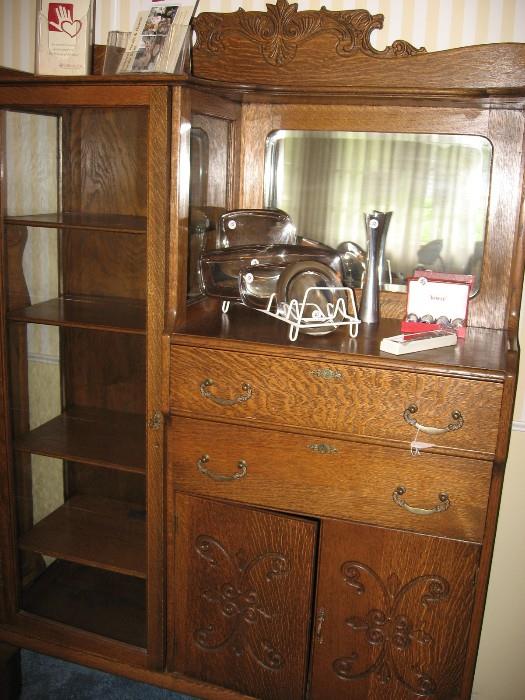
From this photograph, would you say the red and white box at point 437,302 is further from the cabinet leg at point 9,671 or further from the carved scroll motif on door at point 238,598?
the cabinet leg at point 9,671

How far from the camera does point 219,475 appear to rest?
1854mm

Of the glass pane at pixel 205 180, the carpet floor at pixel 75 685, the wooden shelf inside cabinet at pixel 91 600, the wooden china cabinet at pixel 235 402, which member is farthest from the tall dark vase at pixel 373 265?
the carpet floor at pixel 75 685

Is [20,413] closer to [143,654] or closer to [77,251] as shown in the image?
[77,251]

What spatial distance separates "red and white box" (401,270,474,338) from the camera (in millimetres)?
1858

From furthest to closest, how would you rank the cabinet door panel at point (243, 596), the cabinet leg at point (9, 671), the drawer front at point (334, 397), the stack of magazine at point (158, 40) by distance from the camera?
the cabinet leg at point (9, 671), the stack of magazine at point (158, 40), the cabinet door panel at point (243, 596), the drawer front at point (334, 397)

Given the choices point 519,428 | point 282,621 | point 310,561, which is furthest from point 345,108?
point 282,621

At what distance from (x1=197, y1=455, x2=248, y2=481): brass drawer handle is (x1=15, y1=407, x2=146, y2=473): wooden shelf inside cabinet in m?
0.21

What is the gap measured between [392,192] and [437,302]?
0.34 m

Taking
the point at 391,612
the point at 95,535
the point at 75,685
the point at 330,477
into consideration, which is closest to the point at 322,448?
the point at 330,477

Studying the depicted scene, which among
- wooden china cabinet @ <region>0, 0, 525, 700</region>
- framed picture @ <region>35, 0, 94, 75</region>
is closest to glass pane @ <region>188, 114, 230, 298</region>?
wooden china cabinet @ <region>0, 0, 525, 700</region>

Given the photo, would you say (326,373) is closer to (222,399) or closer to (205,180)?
(222,399)

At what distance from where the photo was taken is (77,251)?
2137 millimetres

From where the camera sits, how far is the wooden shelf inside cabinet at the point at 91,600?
2137mm

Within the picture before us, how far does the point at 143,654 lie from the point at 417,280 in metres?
1.31
